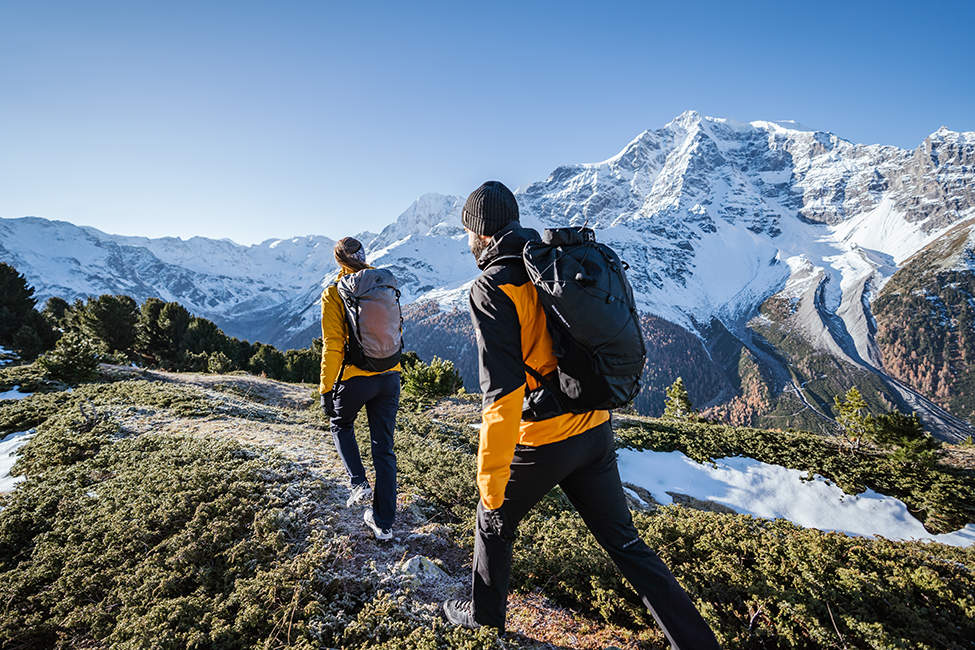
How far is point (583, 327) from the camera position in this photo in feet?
7.51

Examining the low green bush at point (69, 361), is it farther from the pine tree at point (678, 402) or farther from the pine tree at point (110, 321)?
the pine tree at point (678, 402)

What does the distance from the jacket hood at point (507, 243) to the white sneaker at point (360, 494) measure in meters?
3.41

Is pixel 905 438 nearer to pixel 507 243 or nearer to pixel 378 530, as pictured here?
pixel 378 530

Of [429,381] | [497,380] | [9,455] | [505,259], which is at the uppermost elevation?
[505,259]

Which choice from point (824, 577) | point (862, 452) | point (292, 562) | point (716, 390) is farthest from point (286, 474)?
point (716, 390)

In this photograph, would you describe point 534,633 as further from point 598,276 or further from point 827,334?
point 827,334

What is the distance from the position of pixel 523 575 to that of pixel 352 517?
2055 millimetres

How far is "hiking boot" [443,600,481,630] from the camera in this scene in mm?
3057

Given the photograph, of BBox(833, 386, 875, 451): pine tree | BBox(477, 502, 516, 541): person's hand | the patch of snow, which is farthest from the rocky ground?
BBox(833, 386, 875, 451): pine tree

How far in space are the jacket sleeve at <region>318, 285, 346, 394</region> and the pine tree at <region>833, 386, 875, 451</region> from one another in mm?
13627

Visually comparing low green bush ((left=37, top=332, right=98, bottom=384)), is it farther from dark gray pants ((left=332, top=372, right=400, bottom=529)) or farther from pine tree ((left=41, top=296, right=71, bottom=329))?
pine tree ((left=41, top=296, right=71, bottom=329))

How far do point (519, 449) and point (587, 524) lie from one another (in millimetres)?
780

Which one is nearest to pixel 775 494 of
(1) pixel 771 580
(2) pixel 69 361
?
(1) pixel 771 580

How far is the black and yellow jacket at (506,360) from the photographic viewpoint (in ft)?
7.80
